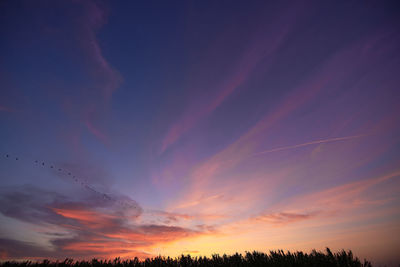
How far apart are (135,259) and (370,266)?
37.0 ft

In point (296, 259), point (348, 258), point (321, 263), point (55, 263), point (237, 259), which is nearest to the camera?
point (348, 258)

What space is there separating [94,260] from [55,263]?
208 centimetres

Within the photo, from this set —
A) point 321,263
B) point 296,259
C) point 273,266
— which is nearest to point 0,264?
point 273,266

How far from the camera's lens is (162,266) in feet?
35.4

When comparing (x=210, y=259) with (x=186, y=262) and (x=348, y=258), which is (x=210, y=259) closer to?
(x=186, y=262)

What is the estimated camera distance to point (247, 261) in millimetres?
9875

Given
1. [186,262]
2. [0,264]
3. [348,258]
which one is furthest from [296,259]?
[0,264]

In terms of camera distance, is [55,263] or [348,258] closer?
[348,258]

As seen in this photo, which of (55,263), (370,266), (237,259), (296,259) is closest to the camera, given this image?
(370,266)

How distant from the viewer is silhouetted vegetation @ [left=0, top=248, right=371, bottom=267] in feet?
24.7

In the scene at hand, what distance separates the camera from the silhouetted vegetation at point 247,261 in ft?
24.7

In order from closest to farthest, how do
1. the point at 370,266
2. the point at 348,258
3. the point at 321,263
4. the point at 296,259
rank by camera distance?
the point at 370,266 < the point at 348,258 < the point at 321,263 < the point at 296,259

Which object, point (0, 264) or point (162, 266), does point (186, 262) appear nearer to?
point (162, 266)

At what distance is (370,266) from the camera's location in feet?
22.5
